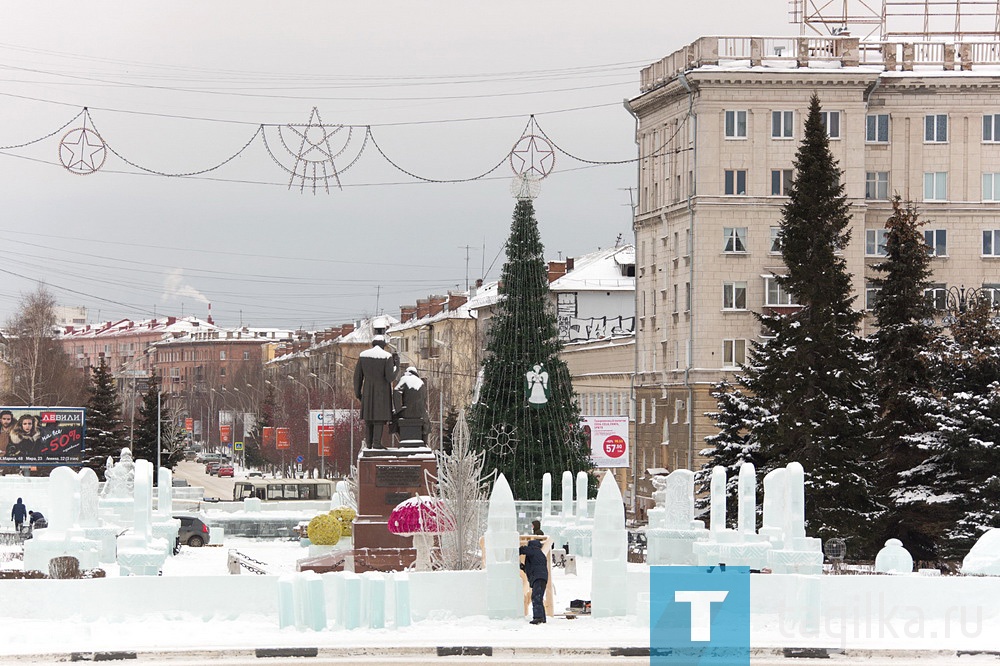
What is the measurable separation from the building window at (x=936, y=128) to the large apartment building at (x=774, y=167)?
0.19 feet

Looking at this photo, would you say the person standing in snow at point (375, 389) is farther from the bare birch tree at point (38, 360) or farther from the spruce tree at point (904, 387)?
the bare birch tree at point (38, 360)

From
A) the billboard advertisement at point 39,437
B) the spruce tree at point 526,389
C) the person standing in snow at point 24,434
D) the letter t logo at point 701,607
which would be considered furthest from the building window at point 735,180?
the letter t logo at point 701,607

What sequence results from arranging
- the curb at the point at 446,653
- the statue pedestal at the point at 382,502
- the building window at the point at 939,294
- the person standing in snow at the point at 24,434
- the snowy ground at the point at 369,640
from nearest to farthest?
the curb at the point at 446,653, the snowy ground at the point at 369,640, the statue pedestal at the point at 382,502, the building window at the point at 939,294, the person standing in snow at the point at 24,434

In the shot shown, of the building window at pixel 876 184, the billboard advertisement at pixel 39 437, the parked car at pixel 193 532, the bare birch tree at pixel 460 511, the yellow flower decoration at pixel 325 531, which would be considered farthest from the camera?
the billboard advertisement at pixel 39 437

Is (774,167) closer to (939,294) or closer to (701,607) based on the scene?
(939,294)

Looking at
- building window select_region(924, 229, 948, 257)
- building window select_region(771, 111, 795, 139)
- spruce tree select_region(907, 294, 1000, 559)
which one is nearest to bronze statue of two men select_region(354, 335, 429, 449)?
spruce tree select_region(907, 294, 1000, 559)

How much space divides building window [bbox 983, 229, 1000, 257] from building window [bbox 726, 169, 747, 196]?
414 inches

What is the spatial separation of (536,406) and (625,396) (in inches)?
984

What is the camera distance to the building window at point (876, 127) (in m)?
70.8

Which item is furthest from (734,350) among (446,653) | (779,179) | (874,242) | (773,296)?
(446,653)

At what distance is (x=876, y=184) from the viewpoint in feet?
234

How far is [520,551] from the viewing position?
25781 mm

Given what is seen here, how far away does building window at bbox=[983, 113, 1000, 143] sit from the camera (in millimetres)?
70688

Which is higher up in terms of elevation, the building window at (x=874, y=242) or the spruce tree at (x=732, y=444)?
the building window at (x=874, y=242)
